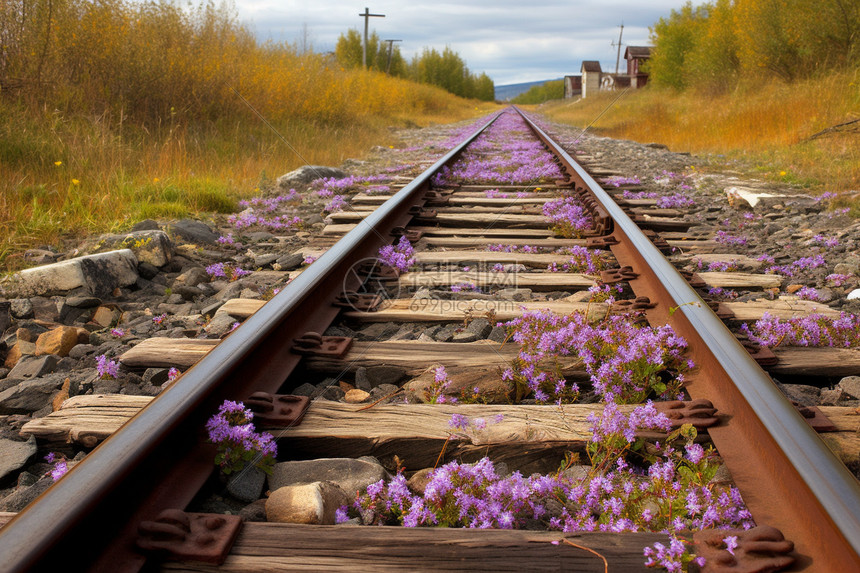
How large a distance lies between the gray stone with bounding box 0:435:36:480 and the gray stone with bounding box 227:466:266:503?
2.08 feet

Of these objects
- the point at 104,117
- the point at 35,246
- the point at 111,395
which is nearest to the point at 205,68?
the point at 104,117

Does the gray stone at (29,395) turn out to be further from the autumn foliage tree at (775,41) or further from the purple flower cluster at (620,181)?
the autumn foliage tree at (775,41)

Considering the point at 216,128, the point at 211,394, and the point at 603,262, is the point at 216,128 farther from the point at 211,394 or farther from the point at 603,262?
the point at 211,394

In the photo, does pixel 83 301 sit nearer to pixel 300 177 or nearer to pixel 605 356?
pixel 605 356

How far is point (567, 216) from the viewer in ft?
14.6

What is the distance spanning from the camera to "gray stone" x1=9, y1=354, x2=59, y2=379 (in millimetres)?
2354

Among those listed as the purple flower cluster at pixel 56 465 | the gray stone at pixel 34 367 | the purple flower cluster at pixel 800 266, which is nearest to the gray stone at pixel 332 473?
the purple flower cluster at pixel 56 465

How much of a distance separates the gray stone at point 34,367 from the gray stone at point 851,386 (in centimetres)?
286

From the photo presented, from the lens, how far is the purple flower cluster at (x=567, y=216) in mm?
4180

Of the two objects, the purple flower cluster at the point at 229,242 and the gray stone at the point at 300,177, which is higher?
the gray stone at the point at 300,177

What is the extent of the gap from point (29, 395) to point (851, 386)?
9.12 ft

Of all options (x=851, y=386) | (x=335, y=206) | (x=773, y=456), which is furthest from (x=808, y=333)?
(x=335, y=206)

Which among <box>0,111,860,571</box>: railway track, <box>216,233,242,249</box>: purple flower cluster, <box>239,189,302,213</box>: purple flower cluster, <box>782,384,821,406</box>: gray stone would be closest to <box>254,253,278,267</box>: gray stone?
<box>216,233,242,249</box>: purple flower cluster

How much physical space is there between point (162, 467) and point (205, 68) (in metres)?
8.82
